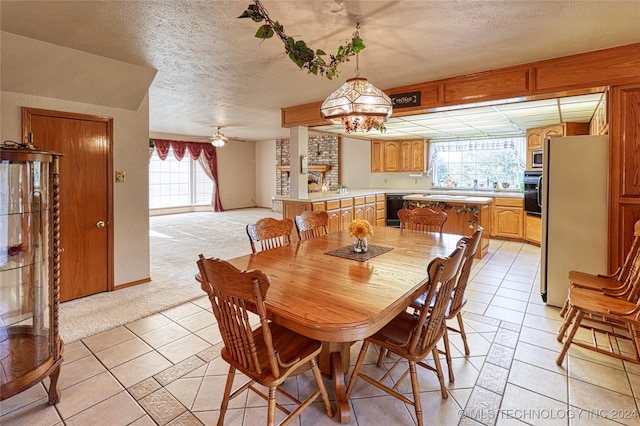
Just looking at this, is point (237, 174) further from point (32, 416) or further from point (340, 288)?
point (340, 288)

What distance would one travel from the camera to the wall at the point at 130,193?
3627mm

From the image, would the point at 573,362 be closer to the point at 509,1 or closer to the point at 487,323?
the point at 487,323

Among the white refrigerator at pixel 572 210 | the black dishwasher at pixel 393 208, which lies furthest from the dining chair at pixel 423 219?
the black dishwasher at pixel 393 208

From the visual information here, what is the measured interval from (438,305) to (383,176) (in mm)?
7161

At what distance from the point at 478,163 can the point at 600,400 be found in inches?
246

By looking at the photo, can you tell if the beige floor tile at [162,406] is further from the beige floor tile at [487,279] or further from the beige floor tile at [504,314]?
the beige floor tile at [487,279]

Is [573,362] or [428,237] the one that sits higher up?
[428,237]

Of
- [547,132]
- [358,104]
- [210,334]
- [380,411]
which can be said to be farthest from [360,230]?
[547,132]

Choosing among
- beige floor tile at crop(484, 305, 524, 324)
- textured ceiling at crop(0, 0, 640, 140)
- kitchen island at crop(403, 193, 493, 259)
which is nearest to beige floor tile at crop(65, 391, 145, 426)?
textured ceiling at crop(0, 0, 640, 140)

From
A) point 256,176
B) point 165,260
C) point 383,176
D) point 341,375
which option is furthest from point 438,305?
point 256,176

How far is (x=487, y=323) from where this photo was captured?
2.89 meters

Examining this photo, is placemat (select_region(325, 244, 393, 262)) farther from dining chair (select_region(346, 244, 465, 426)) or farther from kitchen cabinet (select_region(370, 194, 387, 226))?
kitchen cabinet (select_region(370, 194, 387, 226))

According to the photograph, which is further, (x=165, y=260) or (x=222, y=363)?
(x=165, y=260)

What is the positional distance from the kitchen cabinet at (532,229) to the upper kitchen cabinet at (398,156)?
2.55 meters
